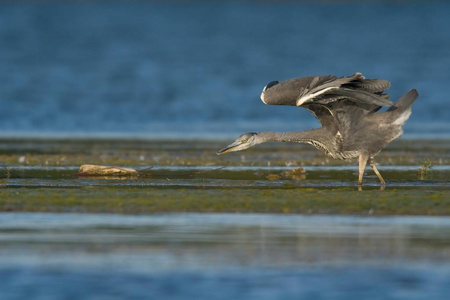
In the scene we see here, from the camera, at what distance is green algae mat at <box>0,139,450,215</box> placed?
15.6 meters

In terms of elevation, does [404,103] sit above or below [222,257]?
above

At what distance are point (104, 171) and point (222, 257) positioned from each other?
774 cm

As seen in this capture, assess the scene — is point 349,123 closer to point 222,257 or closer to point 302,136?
point 302,136

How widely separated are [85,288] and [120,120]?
25.3m

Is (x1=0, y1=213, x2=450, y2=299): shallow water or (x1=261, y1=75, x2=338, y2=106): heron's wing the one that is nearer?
(x1=0, y1=213, x2=450, y2=299): shallow water

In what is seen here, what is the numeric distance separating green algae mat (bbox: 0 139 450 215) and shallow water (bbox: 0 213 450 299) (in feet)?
2.60

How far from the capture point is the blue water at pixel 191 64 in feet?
118

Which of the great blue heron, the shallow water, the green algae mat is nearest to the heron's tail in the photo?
the great blue heron

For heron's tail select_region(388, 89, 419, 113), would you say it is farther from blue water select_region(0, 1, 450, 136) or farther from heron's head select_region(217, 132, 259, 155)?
blue water select_region(0, 1, 450, 136)

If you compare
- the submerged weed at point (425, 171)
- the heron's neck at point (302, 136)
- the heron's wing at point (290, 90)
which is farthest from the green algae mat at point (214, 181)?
the heron's wing at point (290, 90)

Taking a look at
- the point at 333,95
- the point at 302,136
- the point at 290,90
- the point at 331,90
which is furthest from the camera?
the point at 302,136

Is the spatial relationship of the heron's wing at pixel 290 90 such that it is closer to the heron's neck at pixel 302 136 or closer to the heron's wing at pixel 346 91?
the heron's wing at pixel 346 91

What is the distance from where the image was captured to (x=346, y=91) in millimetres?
17094

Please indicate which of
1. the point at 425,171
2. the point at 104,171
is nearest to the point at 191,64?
the point at 425,171
